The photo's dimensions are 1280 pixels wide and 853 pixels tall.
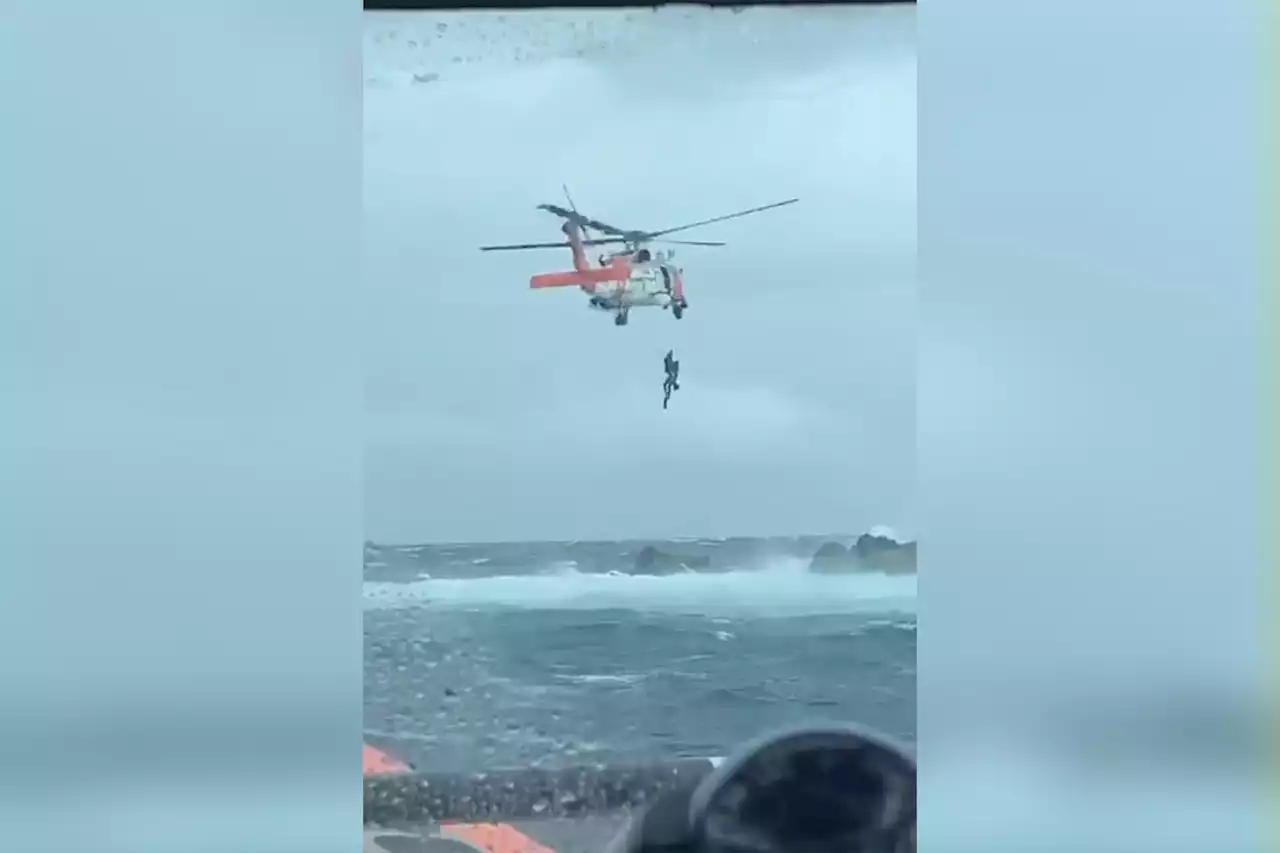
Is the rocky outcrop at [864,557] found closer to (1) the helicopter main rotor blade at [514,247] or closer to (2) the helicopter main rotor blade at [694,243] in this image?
(2) the helicopter main rotor blade at [694,243]

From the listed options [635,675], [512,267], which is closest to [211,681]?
[635,675]

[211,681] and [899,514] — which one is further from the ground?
[899,514]

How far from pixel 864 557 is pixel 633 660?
0.40m

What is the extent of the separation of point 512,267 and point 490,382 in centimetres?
19

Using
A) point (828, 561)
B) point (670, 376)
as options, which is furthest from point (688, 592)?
point (670, 376)

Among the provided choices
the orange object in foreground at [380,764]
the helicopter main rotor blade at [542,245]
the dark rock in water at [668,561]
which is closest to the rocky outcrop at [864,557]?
the dark rock in water at [668,561]

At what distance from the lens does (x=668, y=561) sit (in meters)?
1.77

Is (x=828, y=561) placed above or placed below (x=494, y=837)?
above

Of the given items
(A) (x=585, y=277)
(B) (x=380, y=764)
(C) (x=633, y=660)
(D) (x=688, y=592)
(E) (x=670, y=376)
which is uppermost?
(A) (x=585, y=277)

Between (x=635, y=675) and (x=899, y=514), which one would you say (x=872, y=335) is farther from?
(x=635, y=675)

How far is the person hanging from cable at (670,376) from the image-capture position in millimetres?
1768

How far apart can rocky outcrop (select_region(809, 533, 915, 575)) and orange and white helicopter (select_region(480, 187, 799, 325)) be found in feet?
1.47

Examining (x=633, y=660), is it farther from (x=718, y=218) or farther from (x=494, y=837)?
(x=718, y=218)

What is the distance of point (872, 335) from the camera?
176cm
